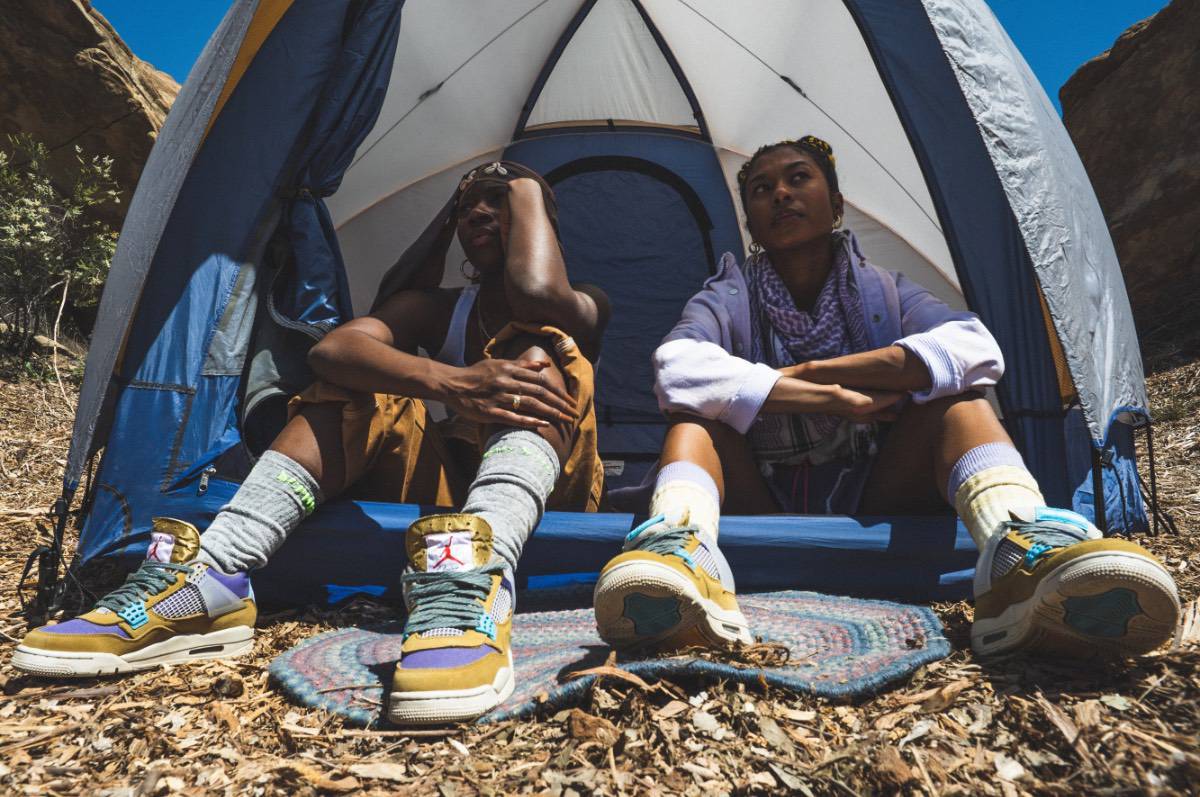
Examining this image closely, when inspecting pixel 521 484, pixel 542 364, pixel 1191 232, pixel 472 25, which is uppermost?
pixel 1191 232

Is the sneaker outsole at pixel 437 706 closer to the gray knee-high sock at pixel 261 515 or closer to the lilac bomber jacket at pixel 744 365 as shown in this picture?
the gray knee-high sock at pixel 261 515

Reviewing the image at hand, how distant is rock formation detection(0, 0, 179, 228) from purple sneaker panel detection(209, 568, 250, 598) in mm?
4981

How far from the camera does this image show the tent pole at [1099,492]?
6.29 feet

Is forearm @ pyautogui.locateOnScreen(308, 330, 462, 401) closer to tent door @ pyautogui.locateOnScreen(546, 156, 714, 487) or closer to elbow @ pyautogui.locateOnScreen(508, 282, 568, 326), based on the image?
elbow @ pyautogui.locateOnScreen(508, 282, 568, 326)

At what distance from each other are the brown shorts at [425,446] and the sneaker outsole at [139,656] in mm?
418

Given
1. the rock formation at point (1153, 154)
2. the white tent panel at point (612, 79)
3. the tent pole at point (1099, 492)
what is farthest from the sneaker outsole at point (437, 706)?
the rock formation at point (1153, 154)

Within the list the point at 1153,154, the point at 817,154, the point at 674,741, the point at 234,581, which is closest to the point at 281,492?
the point at 234,581

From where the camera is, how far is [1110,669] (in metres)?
1.18

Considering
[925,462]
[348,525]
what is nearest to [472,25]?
[348,525]

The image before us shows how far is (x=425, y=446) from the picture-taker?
78.1 inches

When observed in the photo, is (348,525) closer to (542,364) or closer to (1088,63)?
(542,364)

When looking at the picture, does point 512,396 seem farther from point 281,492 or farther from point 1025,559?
point 1025,559

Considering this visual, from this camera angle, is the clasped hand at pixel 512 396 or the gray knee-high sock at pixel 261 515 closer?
the gray knee-high sock at pixel 261 515

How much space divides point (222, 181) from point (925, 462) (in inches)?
70.2
